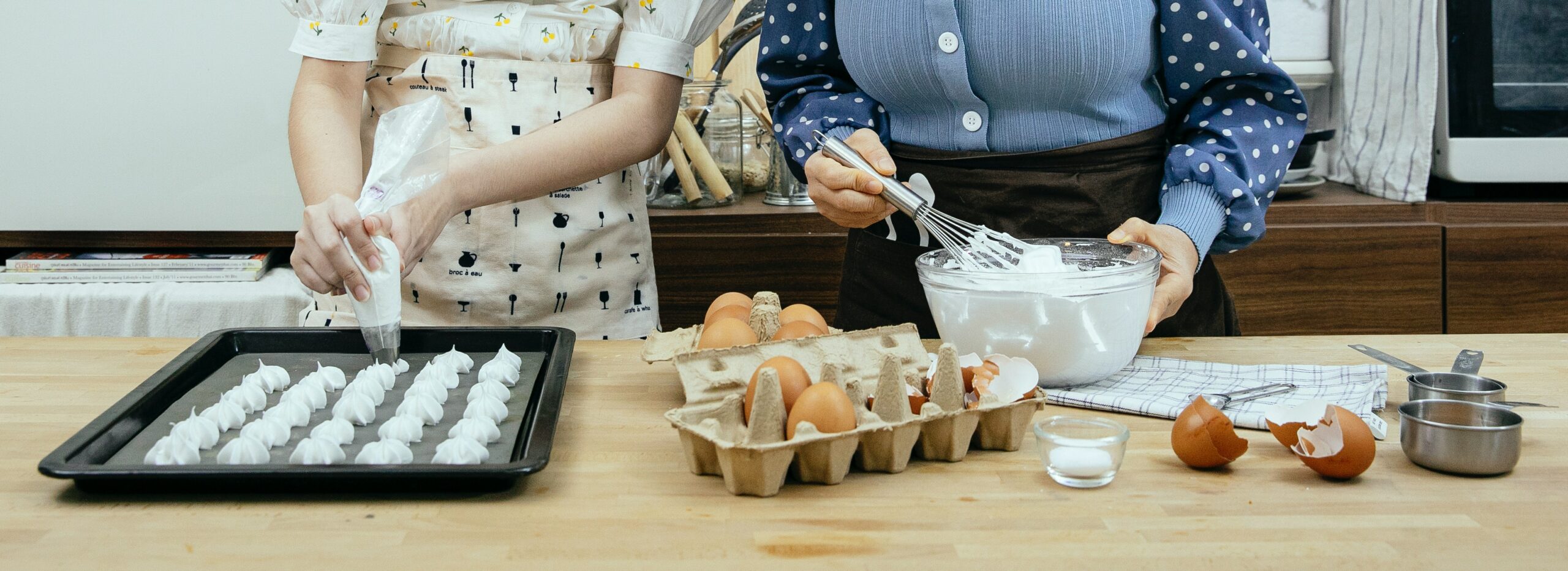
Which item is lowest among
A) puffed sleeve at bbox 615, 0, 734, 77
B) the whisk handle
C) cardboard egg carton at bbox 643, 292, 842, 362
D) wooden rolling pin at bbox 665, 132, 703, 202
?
cardboard egg carton at bbox 643, 292, 842, 362

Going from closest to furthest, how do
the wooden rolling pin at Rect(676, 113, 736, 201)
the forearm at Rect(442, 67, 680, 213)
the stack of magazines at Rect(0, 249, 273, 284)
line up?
the forearm at Rect(442, 67, 680, 213)
the wooden rolling pin at Rect(676, 113, 736, 201)
the stack of magazines at Rect(0, 249, 273, 284)

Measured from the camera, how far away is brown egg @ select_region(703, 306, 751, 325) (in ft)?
3.46

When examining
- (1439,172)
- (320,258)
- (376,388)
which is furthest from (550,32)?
(1439,172)

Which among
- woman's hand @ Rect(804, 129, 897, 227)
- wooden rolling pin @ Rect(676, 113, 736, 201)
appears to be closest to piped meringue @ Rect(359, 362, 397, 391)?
woman's hand @ Rect(804, 129, 897, 227)

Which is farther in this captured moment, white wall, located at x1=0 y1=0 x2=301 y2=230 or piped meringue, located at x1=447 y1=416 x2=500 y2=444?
white wall, located at x1=0 y1=0 x2=301 y2=230

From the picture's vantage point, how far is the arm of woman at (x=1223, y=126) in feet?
3.66

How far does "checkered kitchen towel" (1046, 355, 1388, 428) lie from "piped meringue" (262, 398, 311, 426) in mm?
618

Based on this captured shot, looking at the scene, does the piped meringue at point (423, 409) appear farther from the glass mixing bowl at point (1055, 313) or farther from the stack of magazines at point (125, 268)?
the stack of magazines at point (125, 268)

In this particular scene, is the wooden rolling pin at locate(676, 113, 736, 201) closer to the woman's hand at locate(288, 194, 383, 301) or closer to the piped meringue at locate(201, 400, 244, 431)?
the woman's hand at locate(288, 194, 383, 301)

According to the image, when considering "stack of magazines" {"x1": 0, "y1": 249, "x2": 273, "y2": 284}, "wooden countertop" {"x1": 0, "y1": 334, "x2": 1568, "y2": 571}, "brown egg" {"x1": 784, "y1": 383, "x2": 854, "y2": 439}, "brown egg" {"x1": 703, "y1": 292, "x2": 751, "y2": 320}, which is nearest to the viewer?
"wooden countertop" {"x1": 0, "y1": 334, "x2": 1568, "y2": 571}

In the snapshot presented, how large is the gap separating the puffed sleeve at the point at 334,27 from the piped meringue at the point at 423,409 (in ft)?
1.89

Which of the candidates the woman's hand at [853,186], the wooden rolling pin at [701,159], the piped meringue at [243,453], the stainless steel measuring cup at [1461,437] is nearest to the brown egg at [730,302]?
the woman's hand at [853,186]

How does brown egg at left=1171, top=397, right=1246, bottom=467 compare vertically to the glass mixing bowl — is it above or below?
below

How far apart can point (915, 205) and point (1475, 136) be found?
1.50 metres
